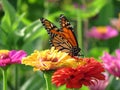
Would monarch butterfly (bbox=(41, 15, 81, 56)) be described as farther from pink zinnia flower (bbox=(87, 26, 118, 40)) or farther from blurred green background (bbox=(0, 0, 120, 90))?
pink zinnia flower (bbox=(87, 26, 118, 40))

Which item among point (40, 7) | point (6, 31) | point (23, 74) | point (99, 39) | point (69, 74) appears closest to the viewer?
point (69, 74)

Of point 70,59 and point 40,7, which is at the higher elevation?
point 40,7

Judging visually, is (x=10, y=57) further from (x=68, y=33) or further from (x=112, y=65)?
(x=112, y=65)

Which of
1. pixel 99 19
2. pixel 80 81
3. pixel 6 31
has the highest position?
pixel 99 19

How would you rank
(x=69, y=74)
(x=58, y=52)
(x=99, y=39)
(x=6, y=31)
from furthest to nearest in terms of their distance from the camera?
(x=99, y=39), (x=6, y=31), (x=58, y=52), (x=69, y=74)

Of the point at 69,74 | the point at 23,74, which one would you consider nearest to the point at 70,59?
the point at 69,74

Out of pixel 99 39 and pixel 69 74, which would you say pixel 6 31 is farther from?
pixel 99 39
